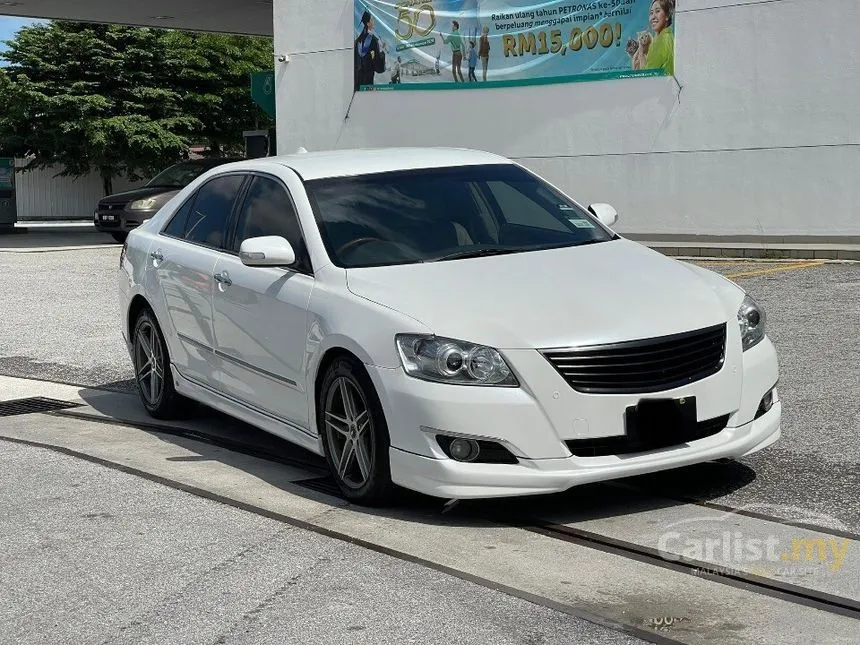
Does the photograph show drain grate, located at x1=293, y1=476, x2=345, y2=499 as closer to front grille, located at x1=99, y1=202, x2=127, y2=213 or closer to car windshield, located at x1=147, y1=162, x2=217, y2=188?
front grille, located at x1=99, y1=202, x2=127, y2=213

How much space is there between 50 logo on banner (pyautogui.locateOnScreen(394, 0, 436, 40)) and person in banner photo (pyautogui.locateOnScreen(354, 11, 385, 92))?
54 cm

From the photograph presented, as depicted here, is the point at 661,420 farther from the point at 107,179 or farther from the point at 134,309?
the point at 107,179

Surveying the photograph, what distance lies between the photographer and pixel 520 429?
5445 mm

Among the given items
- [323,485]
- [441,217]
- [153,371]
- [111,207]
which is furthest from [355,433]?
[111,207]

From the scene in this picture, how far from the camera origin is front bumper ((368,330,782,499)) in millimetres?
5441

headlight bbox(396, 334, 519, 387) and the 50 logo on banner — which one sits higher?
the 50 logo on banner

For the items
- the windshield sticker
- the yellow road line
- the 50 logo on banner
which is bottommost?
the yellow road line

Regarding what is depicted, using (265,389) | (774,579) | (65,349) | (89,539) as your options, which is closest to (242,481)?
(265,389)

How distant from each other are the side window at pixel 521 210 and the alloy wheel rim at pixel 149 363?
2.42m

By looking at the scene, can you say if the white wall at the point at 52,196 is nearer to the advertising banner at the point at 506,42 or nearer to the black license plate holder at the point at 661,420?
the advertising banner at the point at 506,42

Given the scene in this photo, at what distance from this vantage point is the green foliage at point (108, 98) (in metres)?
41.2

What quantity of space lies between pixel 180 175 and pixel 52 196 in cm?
2254

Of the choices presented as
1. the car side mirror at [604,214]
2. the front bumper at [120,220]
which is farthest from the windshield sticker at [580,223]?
the front bumper at [120,220]

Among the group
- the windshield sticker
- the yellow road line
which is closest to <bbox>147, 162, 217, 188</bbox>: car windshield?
the yellow road line
